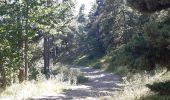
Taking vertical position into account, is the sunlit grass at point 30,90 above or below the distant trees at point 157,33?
below

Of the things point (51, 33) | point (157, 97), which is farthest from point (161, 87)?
point (51, 33)

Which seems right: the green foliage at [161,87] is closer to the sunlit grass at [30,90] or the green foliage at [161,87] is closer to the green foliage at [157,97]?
the green foliage at [157,97]

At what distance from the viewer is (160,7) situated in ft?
43.2

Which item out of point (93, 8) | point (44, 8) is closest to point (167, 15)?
point (44, 8)

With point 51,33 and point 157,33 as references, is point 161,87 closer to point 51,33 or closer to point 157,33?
point 157,33

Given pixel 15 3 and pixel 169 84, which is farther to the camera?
pixel 15 3

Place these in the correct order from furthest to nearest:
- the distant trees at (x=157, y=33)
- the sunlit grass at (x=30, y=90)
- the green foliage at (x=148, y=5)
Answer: the sunlit grass at (x=30, y=90) < the green foliage at (x=148, y=5) < the distant trees at (x=157, y=33)

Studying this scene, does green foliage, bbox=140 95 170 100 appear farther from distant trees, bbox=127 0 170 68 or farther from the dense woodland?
distant trees, bbox=127 0 170 68

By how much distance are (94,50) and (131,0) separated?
61.4m

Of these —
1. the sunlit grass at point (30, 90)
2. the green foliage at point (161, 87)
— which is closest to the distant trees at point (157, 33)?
the green foliage at point (161, 87)

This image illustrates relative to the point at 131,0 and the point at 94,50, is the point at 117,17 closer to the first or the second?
the point at 94,50

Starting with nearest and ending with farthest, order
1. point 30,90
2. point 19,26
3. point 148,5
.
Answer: point 148,5, point 30,90, point 19,26

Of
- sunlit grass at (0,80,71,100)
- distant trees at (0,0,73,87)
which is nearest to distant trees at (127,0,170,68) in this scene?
sunlit grass at (0,80,71,100)

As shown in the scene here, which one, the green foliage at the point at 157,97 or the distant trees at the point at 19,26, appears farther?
the distant trees at the point at 19,26
